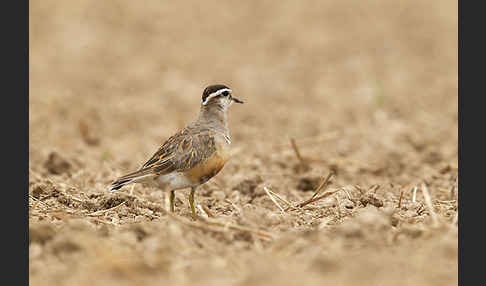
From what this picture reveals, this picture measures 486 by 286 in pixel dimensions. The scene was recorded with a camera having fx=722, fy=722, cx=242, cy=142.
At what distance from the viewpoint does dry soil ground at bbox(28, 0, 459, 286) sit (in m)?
4.86

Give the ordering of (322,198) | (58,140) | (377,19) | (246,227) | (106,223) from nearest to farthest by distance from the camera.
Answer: (246,227)
(106,223)
(322,198)
(58,140)
(377,19)

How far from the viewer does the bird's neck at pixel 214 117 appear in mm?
7305

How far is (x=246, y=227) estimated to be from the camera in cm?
558

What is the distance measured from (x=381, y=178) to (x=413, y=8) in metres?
10.3

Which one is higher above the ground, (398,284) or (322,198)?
(322,198)

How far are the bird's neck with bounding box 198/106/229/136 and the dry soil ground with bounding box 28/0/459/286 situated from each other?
0.80 meters

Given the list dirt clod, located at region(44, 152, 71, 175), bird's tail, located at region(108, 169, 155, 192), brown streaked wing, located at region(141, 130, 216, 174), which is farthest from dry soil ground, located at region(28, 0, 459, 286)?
brown streaked wing, located at region(141, 130, 216, 174)

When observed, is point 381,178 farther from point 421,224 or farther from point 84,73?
point 84,73

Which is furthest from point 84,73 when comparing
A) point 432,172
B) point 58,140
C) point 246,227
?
point 246,227

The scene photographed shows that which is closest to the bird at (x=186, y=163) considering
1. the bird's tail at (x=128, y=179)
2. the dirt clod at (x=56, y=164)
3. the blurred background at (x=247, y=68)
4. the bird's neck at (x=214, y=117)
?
the bird's tail at (x=128, y=179)

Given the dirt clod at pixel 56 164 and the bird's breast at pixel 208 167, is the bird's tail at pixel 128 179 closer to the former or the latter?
the bird's breast at pixel 208 167

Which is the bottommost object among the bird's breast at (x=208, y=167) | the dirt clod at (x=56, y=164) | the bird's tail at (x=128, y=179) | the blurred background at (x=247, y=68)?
the bird's tail at (x=128, y=179)

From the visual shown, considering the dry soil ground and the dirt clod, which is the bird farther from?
the dirt clod

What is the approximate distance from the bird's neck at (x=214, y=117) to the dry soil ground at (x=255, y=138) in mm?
Result: 800
